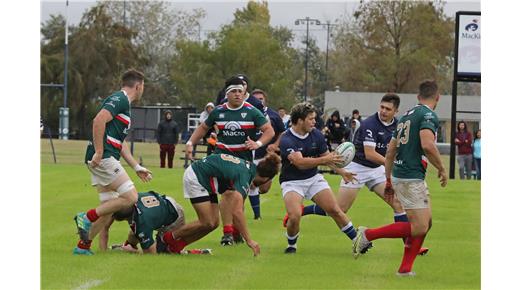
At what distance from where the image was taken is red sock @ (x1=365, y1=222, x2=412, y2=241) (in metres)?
11.1

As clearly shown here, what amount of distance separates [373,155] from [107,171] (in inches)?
139

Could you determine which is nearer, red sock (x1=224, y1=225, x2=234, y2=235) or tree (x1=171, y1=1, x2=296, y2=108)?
red sock (x1=224, y1=225, x2=234, y2=235)

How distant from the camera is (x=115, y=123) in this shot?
39.3 feet

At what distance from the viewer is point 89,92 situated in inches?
3123

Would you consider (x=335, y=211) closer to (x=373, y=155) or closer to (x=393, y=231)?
(x=373, y=155)

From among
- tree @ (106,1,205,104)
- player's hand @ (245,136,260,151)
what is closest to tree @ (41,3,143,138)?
tree @ (106,1,205,104)

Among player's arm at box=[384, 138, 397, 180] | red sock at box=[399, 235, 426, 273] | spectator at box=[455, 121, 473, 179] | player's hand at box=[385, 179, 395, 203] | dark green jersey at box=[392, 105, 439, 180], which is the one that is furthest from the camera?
spectator at box=[455, 121, 473, 179]

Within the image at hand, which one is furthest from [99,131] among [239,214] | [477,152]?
[477,152]

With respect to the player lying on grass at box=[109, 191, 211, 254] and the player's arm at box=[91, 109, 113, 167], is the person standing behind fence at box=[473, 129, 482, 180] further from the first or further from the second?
the player's arm at box=[91, 109, 113, 167]

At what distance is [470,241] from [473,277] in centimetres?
393

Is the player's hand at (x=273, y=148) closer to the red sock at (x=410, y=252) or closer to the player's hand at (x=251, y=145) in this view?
the player's hand at (x=251, y=145)

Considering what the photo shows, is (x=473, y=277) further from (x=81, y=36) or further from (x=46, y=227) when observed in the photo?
(x=81, y=36)

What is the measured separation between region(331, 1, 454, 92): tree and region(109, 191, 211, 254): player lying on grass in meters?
58.2
